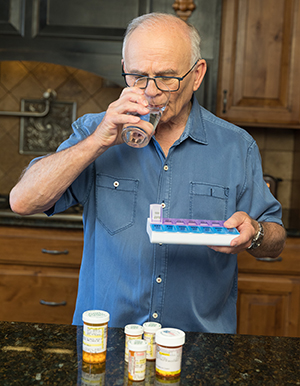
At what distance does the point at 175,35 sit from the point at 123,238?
1.77 ft

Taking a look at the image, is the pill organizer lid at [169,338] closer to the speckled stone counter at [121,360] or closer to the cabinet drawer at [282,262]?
the speckled stone counter at [121,360]

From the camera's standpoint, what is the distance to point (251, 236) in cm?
100

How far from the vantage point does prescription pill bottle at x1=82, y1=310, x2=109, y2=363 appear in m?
0.79

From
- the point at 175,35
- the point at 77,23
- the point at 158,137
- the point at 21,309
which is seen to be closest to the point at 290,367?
the point at 158,137

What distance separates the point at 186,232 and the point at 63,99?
2061mm

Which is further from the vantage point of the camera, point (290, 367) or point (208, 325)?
point (208, 325)

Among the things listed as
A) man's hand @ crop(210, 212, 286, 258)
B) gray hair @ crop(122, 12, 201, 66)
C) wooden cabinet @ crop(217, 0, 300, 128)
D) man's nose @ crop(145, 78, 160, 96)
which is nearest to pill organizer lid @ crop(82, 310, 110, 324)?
man's hand @ crop(210, 212, 286, 258)

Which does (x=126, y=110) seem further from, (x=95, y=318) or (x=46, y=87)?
(x=46, y=87)

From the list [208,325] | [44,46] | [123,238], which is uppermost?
[44,46]

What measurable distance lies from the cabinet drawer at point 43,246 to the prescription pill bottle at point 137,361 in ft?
4.92

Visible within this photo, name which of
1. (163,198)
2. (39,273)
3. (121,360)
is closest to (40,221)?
(39,273)

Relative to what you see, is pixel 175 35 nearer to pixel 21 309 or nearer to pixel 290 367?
pixel 290 367

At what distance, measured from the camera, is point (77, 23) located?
2.35 metres

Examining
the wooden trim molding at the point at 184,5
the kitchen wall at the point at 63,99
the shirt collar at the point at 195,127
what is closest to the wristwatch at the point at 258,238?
the shirt collar at the point at 195,127
